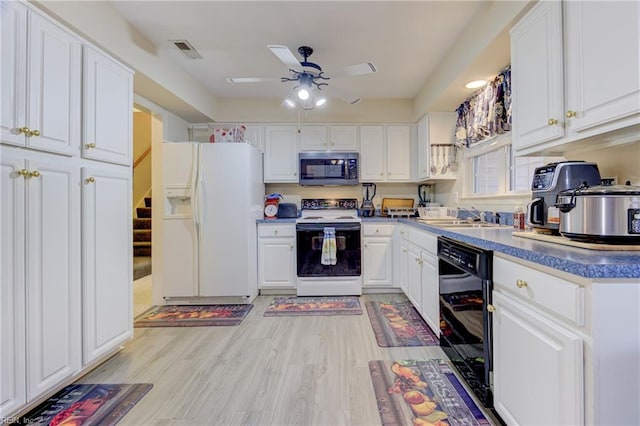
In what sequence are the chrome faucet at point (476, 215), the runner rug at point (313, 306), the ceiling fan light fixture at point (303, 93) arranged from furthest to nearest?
the runner rug at point (313, 306) → the chrome faucet at point (476, 215) → the ceiling fan light fixture at point (303, 93)

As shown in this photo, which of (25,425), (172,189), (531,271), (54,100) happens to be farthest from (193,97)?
(531,271)

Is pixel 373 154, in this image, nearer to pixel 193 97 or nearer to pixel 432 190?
pixel 432 190

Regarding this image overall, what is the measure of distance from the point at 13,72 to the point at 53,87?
0.19 m

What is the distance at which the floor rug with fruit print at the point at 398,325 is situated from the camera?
91.0 inches

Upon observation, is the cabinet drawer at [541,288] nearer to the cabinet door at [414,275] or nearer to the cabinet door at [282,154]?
the cabinet door at [414,275]

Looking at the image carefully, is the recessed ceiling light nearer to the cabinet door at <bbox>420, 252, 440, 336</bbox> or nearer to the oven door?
the cabinet door at <bbox>420, 252, 440, 336</bbox>

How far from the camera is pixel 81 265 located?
5.79ft

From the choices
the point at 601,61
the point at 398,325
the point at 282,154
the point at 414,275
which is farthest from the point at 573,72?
the point at 282,154

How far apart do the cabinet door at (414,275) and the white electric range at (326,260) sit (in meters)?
0.62

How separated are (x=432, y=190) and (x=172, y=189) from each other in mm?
3227

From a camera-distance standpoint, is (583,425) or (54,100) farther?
(54,100)

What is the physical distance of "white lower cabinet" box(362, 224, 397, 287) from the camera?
3.46 meters

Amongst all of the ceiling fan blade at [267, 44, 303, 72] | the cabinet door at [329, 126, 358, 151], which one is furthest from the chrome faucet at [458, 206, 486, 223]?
the ceiling fan blade at [267, 44, 303, 72]

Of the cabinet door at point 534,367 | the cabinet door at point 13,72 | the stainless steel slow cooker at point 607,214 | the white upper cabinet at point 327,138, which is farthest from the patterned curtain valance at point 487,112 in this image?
the cabinet door at point 13,72
